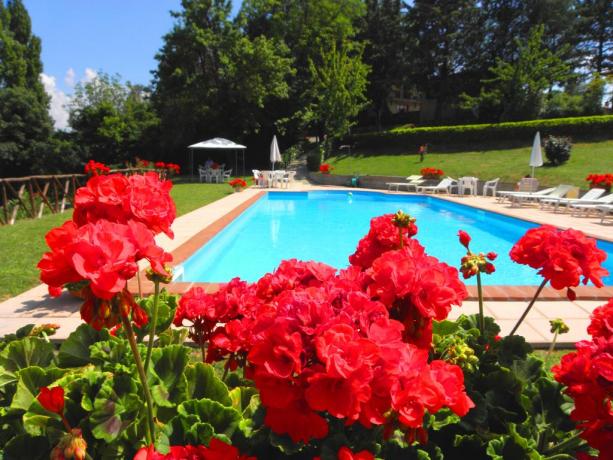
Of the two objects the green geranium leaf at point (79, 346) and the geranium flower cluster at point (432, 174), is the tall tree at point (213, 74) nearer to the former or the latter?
the geranium flower cluster at point (432, 174)

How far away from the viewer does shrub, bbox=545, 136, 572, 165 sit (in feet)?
58.8

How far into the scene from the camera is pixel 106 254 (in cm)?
77

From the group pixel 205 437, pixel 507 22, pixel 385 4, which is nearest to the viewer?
pixel 205 437

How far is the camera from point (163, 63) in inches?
1087

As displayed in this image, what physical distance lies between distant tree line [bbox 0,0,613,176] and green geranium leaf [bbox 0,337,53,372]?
24882 millimetres

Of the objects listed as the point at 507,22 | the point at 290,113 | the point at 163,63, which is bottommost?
the point at 290,113

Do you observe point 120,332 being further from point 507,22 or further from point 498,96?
point 507,22

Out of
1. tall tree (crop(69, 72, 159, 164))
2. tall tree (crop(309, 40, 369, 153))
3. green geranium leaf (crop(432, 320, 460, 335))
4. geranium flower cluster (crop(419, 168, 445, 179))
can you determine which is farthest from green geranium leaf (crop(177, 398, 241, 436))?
tall tree (crop(69, 72, 159, 164))

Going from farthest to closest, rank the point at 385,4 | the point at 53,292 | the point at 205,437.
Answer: the point at 385,4, the point at 205,437, the point at 53,292

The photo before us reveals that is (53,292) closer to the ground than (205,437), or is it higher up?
higher up

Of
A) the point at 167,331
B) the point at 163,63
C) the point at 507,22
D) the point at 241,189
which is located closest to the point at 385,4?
the point at 507,22

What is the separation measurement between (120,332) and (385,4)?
41919mm

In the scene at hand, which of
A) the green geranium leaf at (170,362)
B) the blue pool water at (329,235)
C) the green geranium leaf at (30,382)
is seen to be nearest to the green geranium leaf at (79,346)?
the green geranium leaf at (30,382)

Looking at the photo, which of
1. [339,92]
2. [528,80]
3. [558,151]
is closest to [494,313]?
[558,151]
